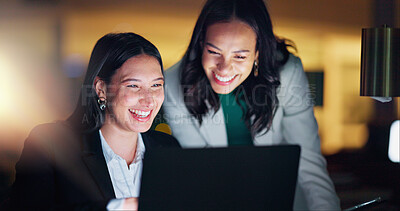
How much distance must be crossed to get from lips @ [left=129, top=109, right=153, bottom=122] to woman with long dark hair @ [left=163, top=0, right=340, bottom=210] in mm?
157

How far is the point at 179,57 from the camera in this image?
2.75 meters

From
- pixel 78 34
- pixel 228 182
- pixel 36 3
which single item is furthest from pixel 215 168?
pixel 36 3

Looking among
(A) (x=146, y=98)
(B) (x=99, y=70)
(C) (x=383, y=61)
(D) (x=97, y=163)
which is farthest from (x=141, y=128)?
(C) (x=383, y=61)

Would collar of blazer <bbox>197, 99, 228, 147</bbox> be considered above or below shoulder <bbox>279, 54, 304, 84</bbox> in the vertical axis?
below

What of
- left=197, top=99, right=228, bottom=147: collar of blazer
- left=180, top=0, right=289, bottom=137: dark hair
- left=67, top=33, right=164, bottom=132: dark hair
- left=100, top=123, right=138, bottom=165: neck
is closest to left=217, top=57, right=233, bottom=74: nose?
left=180, top=0, right=289, bottom=137: dark hair

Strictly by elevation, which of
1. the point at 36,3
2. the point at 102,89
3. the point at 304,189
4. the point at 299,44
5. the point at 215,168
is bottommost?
the point at 304,189

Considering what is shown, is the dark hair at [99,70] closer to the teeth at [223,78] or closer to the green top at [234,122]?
the teeth at [223,78]

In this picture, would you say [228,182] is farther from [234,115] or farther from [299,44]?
[299,44]

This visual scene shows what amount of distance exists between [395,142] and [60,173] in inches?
96.1

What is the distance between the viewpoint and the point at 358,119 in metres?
3.25

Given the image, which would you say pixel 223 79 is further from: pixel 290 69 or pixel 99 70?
pixel 99 70

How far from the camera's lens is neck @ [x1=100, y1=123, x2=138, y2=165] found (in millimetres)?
2572

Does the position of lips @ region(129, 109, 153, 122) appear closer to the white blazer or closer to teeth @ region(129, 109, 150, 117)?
teeth @ region(129, 109, 150, 117)

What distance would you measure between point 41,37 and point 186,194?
166cm
